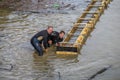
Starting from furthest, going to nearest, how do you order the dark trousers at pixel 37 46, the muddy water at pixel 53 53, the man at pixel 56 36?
the man at pixel 56 36 → the dark trousers at pixel 37 46 → the muddy water at pixel 53 53

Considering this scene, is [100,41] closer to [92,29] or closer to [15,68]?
[92,29]

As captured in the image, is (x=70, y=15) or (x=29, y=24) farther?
(x=70, y=15)

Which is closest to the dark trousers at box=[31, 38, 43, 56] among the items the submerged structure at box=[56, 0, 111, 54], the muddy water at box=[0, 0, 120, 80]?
the muddy water at box=[0, 0, 120, 80]

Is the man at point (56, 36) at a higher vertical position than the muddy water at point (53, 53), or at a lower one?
higher

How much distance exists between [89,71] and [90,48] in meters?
2.55

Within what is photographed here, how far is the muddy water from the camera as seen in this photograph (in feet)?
41.3

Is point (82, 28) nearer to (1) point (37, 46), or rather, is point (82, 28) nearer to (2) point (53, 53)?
(2) point (53, 53)

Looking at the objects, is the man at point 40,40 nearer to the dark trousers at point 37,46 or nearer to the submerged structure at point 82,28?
the dark trousers at point 37,46

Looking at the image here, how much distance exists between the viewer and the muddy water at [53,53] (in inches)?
496

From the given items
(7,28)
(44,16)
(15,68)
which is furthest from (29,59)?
(44,16)

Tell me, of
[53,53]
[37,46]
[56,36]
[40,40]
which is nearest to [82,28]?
[56,36]

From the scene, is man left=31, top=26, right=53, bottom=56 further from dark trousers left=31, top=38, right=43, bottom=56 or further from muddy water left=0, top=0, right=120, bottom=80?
muddy water left=0, top=0, right=120, bottom=80

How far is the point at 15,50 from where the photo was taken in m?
15.0

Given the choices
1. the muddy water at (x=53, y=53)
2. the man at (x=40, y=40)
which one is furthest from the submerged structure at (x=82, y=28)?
the man at (x=40, y=40)
